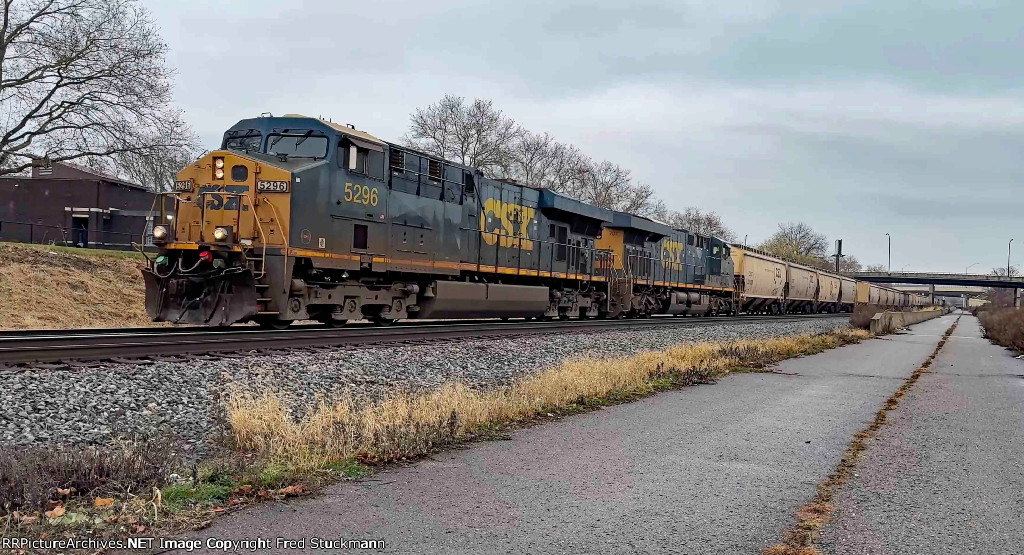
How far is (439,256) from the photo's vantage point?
17.5 metres

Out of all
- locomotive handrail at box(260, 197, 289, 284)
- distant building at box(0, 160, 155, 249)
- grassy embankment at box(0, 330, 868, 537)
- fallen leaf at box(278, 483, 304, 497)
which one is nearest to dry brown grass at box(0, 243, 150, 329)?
locomotive handrail at box(260, 197, 289, 284)

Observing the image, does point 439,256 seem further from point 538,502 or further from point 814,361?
point 538,502

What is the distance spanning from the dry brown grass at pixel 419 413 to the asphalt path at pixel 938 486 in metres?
3.04

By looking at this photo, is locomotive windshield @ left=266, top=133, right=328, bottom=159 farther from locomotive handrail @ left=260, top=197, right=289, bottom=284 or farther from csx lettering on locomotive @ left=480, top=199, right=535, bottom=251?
csx lettering on locomotive @ left=480, top=199, right=535, bottom=251

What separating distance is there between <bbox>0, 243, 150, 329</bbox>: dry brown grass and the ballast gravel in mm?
14265

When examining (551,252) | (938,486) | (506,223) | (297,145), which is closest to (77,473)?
(938,486)

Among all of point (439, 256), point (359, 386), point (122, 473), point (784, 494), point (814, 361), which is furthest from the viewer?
point (439, 256)

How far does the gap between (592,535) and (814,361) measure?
41.9ft

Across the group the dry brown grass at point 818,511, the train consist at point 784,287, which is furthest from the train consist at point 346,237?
the train consist at point 784,287

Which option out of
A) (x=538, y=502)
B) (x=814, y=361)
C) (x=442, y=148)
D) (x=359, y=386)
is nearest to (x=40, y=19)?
(x=359, y=386)

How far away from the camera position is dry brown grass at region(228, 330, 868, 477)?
5.62 meters

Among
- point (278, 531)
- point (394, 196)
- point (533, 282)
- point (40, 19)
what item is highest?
point (40, 19)

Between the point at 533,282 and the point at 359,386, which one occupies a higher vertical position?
the point at 533,282

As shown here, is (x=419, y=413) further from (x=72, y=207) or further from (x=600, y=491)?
(x=72, y=207)
